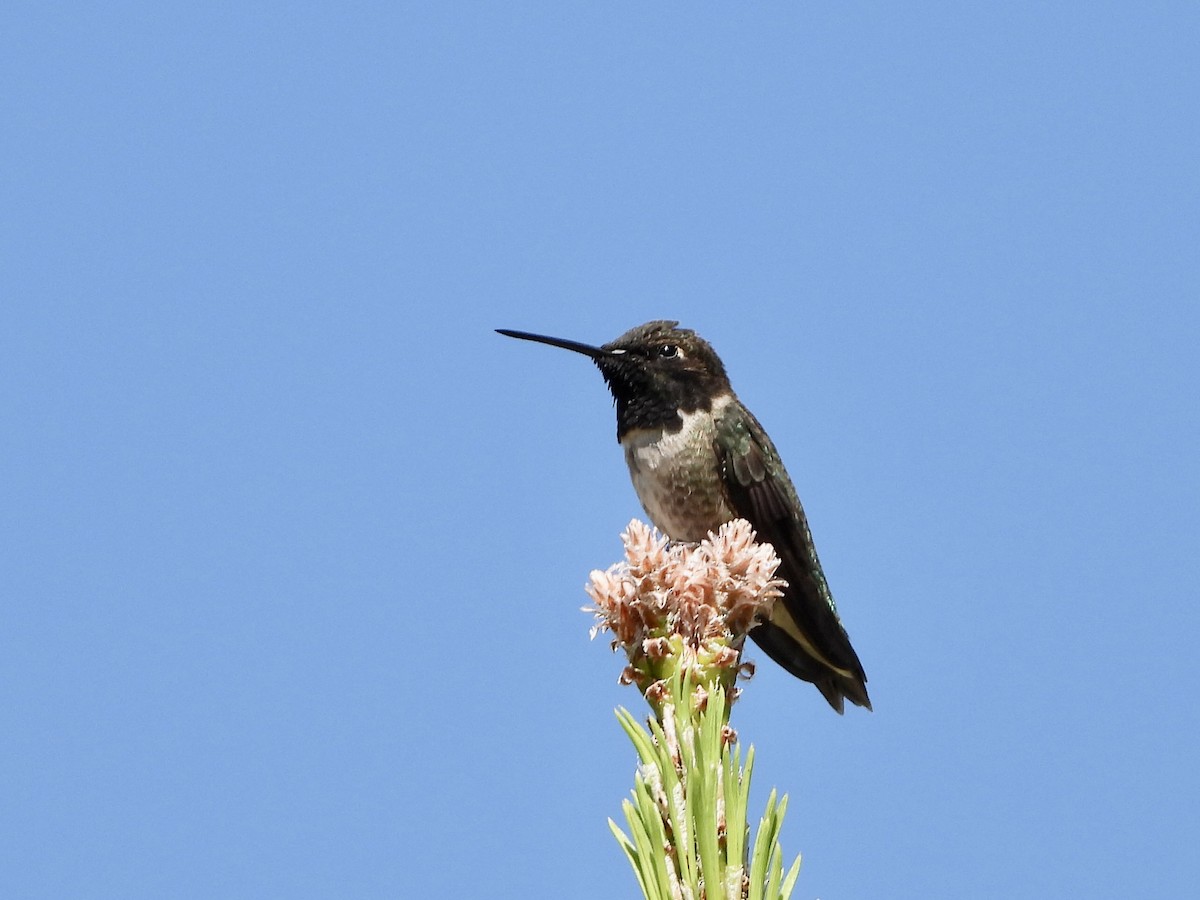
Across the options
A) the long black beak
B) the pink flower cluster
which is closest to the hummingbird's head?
the long black beak

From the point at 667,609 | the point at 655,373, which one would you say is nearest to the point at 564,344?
the point at 655,373

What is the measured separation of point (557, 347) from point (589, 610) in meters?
3.29

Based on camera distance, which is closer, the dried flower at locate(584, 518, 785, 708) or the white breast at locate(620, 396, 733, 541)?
the dried flower at locate(584, 518, 785, 708)

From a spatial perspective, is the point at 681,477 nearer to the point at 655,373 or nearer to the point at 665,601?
the point at 655,373

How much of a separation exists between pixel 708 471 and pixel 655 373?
1.76ft

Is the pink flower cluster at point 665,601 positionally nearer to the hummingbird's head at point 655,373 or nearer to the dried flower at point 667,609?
the dried flower at point 667,609

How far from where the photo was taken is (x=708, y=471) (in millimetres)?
6371

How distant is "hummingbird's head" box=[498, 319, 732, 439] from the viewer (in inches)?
252

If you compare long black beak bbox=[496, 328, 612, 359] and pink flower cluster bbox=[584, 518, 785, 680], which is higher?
long black beak bbox=[496, 328, 612, 359]

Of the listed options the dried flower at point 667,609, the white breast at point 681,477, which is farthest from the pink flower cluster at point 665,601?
the white breast at point 681,477

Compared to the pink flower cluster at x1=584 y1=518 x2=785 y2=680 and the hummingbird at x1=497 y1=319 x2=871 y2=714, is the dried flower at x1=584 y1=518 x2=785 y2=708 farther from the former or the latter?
the hummingbird at x1=497 y1=319 x2=871 y2=714

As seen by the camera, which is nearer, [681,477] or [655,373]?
[681,477]

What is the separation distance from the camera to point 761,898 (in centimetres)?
257

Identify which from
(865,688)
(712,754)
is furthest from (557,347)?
(712,754)
